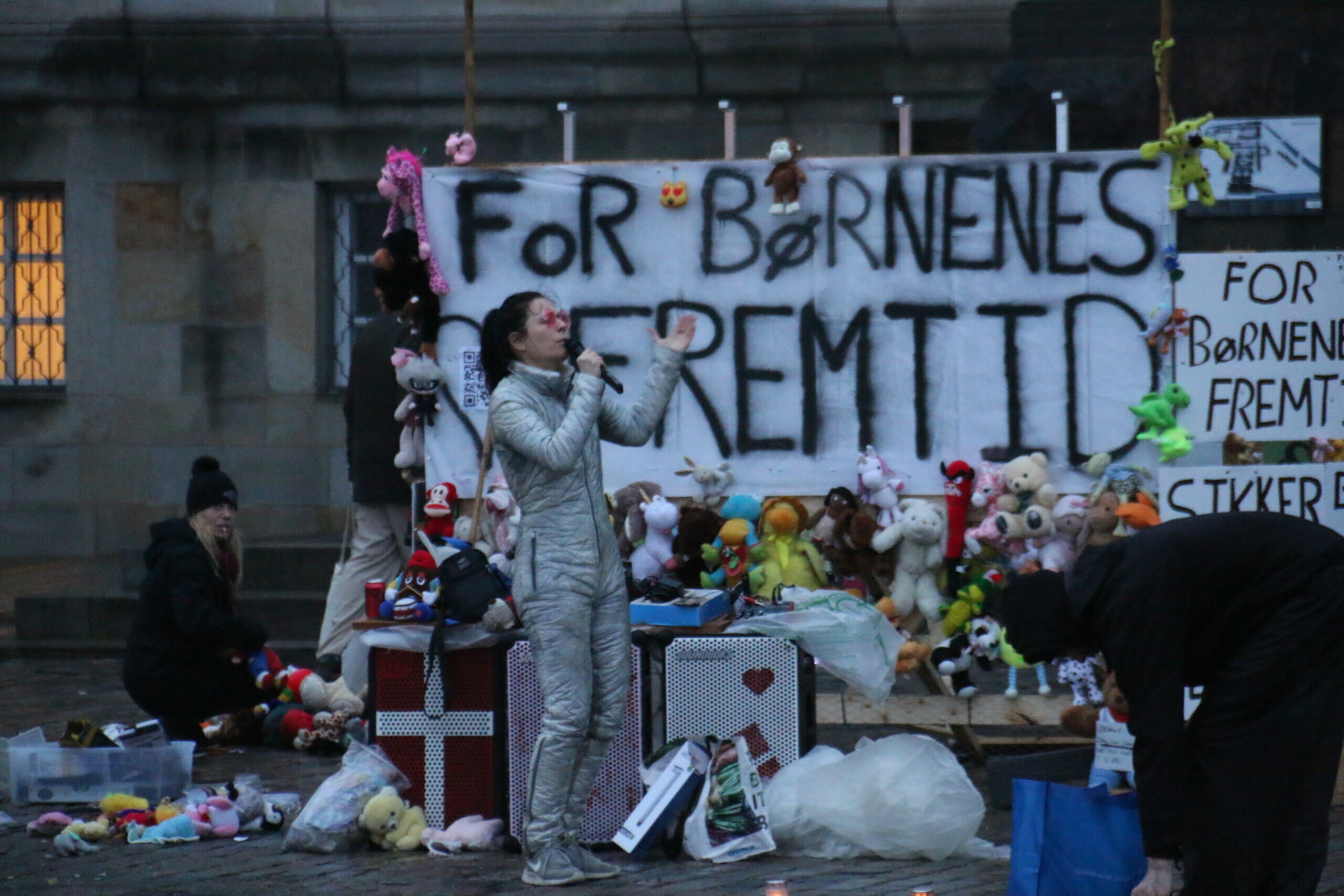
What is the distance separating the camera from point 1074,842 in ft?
14.9

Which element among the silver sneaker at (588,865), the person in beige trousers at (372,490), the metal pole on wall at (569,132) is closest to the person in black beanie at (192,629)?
the person in beige trousers at (372,490)

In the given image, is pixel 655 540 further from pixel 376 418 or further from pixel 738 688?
pixel 376 418

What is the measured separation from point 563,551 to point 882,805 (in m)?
1.36

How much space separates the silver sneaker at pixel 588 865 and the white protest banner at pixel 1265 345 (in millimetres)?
2623

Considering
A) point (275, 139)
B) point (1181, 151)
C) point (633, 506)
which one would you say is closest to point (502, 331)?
point (633, 506)

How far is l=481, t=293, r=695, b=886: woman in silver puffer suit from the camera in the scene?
18.2 feet

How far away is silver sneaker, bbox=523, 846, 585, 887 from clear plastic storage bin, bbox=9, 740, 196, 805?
195 centimetres

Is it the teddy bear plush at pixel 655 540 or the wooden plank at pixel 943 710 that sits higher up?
the teddy bear plush at pixel 655 540

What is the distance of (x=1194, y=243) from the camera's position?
440 inches

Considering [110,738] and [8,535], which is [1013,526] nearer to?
[110,738]

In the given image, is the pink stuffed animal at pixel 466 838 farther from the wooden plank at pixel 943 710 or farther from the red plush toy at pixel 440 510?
the wooden plank at pixel 943 710

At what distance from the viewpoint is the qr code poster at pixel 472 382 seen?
285 inches

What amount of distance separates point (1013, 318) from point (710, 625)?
5.53 feet

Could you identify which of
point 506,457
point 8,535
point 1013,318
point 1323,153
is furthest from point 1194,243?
point 8,535
